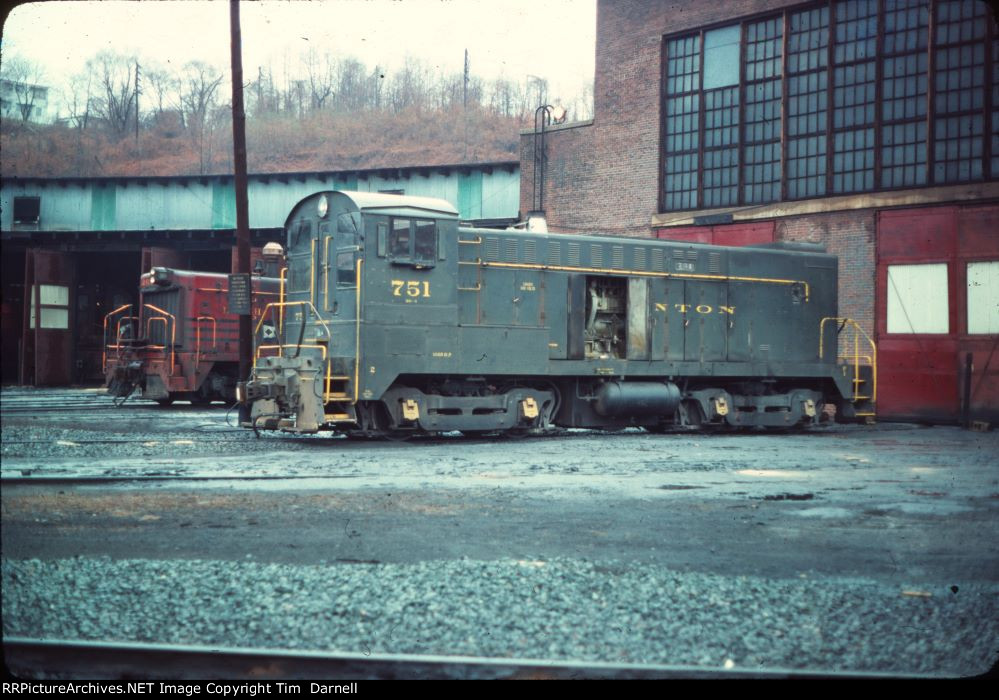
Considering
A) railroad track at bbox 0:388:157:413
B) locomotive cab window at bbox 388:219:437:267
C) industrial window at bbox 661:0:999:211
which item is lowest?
railroad track at bbox 0:388:157:413

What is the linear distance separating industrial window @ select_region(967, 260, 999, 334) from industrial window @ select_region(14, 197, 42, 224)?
28.9m

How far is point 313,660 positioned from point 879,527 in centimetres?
541

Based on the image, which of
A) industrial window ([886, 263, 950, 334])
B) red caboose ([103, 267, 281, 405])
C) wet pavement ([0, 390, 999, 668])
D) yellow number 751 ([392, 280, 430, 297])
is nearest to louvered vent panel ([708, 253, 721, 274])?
industrial window ([886, 263, 950, 334])

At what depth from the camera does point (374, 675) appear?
412cm

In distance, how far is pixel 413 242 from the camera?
14.5 m

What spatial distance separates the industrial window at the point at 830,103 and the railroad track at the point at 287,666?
60.0 feet

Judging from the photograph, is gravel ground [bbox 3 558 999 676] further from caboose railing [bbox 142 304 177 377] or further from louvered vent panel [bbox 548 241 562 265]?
caboose railing [bbox 142 304 177 377]

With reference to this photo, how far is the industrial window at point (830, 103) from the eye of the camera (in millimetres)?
20328

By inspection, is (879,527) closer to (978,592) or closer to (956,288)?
(978,592)

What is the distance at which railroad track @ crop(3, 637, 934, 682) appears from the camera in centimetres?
406

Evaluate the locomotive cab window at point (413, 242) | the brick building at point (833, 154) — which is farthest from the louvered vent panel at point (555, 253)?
the brick building at point (833, 154)

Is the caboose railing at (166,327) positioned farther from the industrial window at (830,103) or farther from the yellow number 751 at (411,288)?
the industrial window at (830,103)

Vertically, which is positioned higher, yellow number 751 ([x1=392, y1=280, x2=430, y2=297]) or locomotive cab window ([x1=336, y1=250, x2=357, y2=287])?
locomotive cab window ([x1=336, y1=250, x2=357, y2=287])
